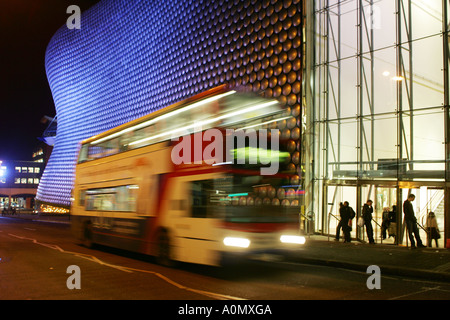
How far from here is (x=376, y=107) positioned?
55.3 feet

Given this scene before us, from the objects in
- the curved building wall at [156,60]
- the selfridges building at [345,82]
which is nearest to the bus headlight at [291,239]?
the selfridges building at [345,82]

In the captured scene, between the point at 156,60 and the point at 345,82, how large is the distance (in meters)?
19.2

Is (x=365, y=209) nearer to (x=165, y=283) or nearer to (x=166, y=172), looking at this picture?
(x=166, y=172)

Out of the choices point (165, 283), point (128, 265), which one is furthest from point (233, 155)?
point (128, 265)

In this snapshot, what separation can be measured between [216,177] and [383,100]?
1078 centimetres

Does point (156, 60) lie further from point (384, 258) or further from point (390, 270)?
point (390, 270)

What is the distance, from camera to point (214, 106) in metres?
9.16

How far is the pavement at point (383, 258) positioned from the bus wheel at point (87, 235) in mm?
6697

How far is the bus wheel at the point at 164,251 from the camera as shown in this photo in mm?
9883

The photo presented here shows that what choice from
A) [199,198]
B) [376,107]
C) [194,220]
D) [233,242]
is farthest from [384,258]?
[376,107]

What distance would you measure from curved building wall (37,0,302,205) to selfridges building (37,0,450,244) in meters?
0.11

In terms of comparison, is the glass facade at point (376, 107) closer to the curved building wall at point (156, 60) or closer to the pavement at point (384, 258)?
the curved building wall at point (156, 60)

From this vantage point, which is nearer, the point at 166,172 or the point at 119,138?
the point at 166,172

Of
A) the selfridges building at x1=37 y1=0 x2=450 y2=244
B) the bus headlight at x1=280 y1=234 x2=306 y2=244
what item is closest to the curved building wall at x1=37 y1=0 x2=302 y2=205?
the selfridges building at x1=37 y1=0 x2=450 y2=244
